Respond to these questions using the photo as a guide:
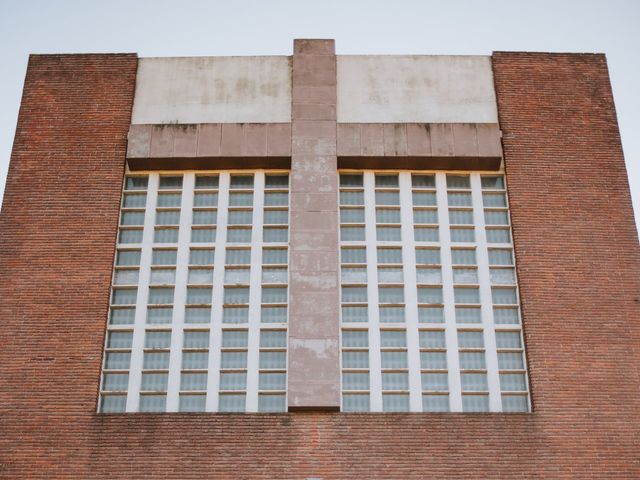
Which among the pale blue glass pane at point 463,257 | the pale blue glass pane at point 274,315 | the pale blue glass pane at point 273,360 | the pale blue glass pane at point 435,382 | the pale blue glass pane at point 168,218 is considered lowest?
the pale blue glass pane at point 435,382

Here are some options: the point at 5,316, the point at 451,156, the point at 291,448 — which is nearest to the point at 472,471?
the point at 291,448

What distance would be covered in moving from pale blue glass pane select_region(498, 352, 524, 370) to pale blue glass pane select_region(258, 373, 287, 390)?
4588mm

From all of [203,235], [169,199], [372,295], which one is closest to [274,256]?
[203,235]

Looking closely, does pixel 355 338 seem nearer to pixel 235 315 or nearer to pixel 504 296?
pixel 235 315

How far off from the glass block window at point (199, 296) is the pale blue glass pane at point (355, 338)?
4.22 feet

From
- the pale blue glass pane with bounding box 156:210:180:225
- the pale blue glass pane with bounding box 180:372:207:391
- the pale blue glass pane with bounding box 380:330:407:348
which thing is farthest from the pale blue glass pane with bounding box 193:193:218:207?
the pale blue glass pane with bounding box 380:330:407:348

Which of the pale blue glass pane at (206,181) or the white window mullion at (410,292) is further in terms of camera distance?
the pale blue glass pane at (206,181)

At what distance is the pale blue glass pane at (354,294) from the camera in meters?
19.3

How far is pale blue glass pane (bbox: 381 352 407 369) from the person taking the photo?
18594mm

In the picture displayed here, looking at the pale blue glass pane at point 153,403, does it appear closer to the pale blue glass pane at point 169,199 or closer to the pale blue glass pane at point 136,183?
the pale blue glass pane at point 169,199

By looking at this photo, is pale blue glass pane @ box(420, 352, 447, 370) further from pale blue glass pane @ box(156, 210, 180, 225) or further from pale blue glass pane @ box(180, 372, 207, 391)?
pale blue glass pane @ box(156, 210, 180, 225)

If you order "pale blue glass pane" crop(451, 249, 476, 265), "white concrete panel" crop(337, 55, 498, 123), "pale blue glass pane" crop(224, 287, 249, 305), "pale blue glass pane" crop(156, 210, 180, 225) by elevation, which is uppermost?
"white concrete panel" crop(337, 55, 498, 123)

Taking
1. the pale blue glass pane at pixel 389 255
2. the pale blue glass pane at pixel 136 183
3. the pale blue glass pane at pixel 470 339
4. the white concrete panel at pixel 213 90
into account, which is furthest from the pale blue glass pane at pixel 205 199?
the pale blue glass pane at pixel 470 339

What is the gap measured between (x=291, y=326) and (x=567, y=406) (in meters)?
5.87
